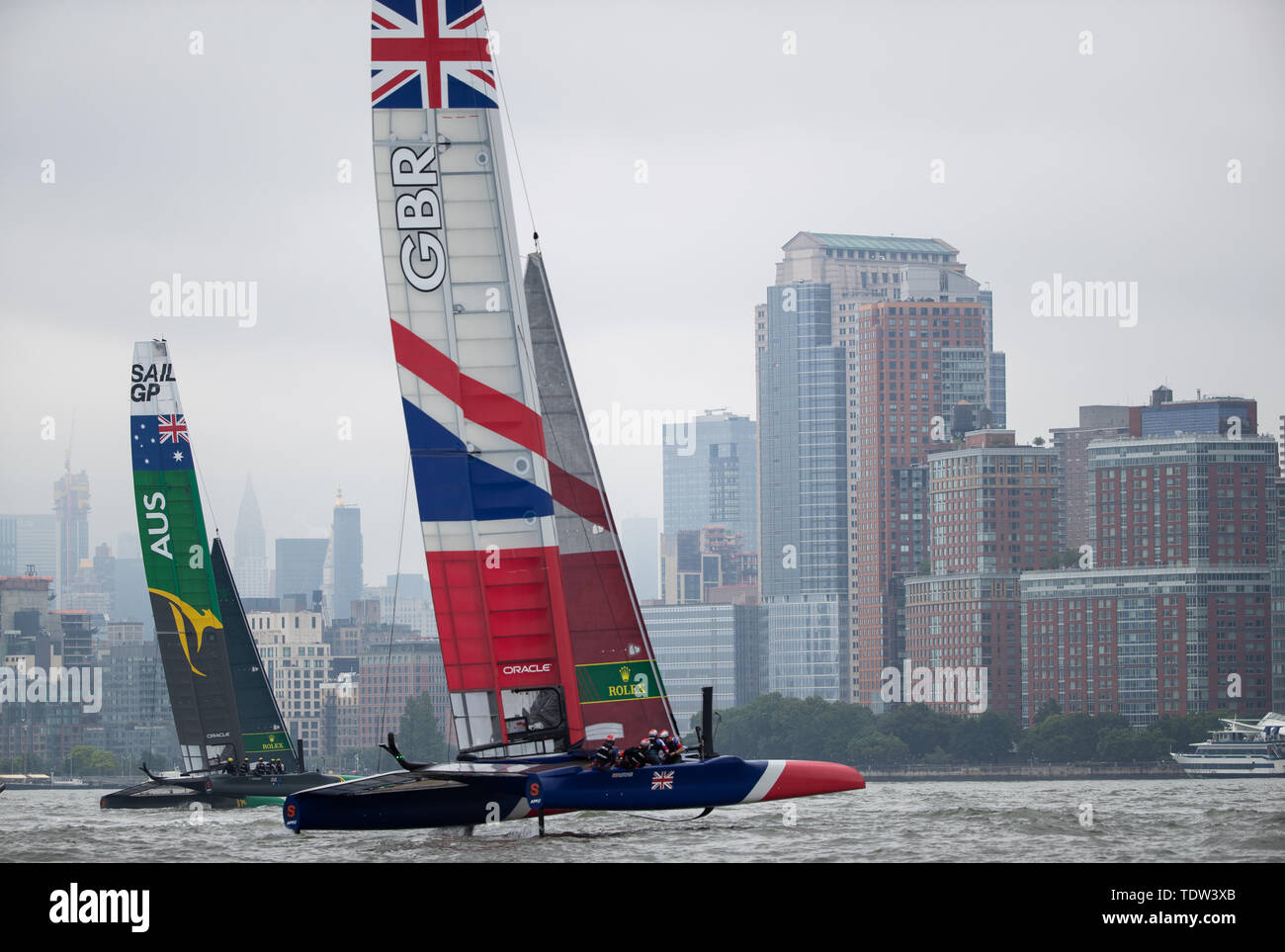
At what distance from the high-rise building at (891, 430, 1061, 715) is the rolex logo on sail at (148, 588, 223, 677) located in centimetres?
9524

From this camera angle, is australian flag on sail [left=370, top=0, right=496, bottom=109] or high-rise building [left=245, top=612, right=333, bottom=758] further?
high-rise building [left=245, top=612, right=333, bottom=758]

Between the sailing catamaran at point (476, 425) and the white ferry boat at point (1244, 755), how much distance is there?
85437 millimetres

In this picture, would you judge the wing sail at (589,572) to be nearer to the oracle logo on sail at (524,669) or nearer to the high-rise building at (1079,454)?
the oracle logo on sail at (524,669)

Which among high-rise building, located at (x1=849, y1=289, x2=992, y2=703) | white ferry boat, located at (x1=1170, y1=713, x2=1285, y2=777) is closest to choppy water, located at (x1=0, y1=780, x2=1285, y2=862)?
white ferry boat, located at (x1=1170, y1=713, x2=1285, y2=777)

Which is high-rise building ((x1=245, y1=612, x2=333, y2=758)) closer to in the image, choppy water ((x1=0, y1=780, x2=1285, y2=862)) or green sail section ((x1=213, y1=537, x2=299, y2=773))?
green sail section ((x1=213, y1=537, x2=299, y2=773))

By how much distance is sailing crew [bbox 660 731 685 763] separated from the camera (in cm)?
2298

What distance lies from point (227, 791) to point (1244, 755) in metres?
79.9

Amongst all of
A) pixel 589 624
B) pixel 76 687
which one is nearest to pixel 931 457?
pixel 76 687

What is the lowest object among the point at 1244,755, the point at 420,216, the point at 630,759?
the point at 1244,755

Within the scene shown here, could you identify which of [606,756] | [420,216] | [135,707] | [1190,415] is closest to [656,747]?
[606,756]

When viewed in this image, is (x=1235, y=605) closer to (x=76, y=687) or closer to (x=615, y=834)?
(x=76, y=687)

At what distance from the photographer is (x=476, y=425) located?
23.1 meters

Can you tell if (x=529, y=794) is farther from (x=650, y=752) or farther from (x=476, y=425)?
(x=476, y=425)
